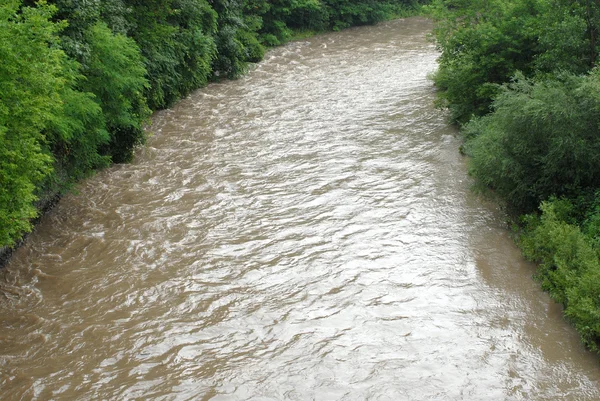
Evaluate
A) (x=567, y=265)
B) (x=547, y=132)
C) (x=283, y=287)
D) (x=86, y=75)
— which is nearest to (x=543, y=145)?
(x=547, y=132)

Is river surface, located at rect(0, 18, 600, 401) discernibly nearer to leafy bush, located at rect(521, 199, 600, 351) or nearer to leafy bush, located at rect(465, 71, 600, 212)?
leafy bush, located at rect(521, 199, 600, 351)

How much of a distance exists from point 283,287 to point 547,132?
21.7 ft

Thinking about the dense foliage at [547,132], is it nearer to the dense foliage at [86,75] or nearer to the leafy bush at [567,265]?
the leafy bush at [567,265]

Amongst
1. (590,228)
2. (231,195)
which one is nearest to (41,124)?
(231,195)

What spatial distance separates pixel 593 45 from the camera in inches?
639

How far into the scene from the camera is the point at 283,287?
1231cm

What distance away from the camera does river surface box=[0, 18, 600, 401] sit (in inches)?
387

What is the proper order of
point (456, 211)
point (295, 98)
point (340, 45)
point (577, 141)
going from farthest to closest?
point (340, 45) → point (295, 98) → point (456, 211) → point (577, 141)

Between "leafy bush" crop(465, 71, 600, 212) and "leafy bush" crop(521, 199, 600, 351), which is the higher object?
"leafy bush" crop(465, 71, 600, 212)

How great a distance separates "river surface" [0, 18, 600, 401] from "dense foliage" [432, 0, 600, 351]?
0.75 meters

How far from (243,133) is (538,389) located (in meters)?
14.4

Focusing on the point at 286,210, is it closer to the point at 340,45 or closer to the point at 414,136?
the point at 414,136

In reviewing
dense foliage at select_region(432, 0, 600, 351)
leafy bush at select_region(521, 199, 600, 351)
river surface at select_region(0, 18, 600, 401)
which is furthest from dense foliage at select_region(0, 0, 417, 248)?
leafy bush at select_region(521, 199, 600, 351)

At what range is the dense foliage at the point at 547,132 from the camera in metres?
11.7
